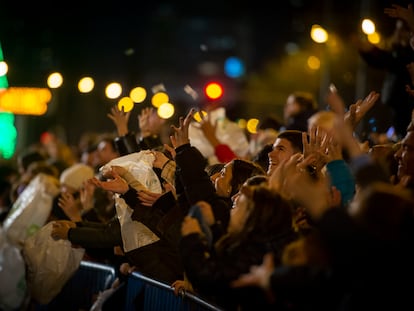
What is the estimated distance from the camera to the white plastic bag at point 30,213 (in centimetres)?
865

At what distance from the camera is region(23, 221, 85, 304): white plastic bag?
8086 millimetres

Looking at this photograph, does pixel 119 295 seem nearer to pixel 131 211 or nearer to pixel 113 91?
pixel 131 211

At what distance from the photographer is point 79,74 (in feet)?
101

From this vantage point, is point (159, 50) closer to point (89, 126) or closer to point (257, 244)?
point (89, 126)

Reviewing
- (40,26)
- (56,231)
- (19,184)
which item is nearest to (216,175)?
(56,231)

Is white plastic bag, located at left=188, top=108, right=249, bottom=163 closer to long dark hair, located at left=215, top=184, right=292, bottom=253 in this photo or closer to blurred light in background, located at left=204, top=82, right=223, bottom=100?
blurred light in background, located at left=204, top=82, right=223, bottom=100

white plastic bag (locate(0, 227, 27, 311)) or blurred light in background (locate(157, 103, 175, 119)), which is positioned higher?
blurred light in background (locate(157, 103, 175, 119))

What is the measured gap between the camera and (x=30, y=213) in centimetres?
873

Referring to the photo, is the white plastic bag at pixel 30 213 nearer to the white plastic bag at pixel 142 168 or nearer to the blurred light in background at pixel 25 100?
the white plastic bag at pixel 142 168

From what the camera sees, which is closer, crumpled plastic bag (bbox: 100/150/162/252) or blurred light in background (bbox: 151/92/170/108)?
crumpled plastic bag (bbox: 100/150/162/252)

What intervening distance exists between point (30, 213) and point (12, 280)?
2.60ft

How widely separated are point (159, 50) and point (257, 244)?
95.8 ft

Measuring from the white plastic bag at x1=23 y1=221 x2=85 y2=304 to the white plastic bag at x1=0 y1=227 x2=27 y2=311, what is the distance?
85 millimetres

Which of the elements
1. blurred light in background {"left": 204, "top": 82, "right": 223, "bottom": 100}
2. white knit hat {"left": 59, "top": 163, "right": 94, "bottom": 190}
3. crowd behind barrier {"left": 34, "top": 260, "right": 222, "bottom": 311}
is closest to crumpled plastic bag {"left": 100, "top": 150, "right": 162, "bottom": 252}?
crowd behind barrier {"left": 34, "top": 260, "right": 222, "bottom": 311}
